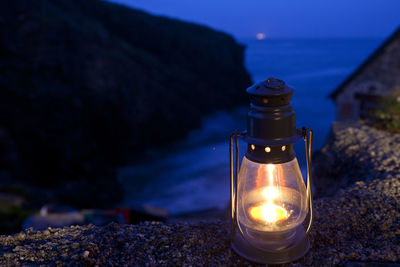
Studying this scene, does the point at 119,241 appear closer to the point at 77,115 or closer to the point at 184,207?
the point at 184,207

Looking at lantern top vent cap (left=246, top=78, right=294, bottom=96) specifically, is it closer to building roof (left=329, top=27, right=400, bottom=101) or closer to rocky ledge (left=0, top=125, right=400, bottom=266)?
rocky ledge (left=0, top=125, right=400, bottom=266)

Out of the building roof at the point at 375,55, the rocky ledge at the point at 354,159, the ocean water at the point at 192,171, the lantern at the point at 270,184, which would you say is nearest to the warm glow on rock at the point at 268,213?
the lantern at the point at 270,184

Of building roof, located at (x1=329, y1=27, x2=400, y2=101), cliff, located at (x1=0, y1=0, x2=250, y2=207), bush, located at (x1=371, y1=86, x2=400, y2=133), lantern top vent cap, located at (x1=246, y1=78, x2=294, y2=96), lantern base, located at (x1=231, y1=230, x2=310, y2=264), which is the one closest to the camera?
lantern top vent cap, located at (x1=246, y1=78, x2=294, y2=96)

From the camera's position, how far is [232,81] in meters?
48.5

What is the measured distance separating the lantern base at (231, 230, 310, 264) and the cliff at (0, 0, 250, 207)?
18.2 m

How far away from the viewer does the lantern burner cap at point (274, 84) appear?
2.11 meters

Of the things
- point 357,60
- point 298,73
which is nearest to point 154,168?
point 298,73

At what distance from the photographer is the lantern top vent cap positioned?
6.84ft

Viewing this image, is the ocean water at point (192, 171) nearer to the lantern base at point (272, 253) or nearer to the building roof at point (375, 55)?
the building roof at point (375, 55)

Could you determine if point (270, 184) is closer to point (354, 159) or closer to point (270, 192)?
point (270, 192)

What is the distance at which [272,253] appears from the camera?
237 centimetres

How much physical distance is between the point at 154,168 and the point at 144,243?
26.2m

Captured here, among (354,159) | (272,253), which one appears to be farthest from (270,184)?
(354,159)

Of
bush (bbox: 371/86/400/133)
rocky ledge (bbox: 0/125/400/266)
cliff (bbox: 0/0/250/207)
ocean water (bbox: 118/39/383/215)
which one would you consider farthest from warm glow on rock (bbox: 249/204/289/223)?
cliff (bbox: 0/0/250/207)
